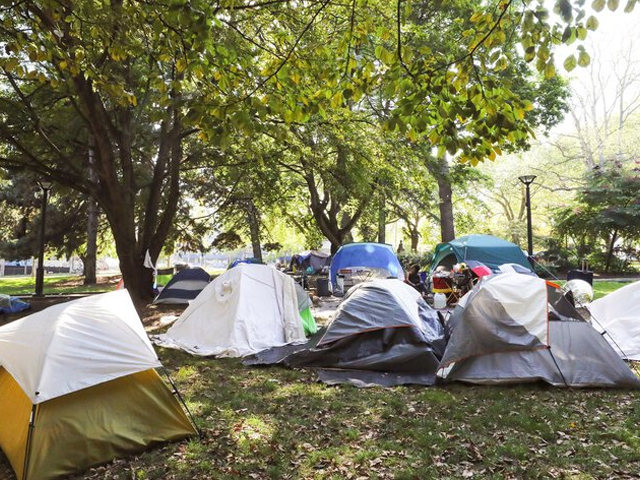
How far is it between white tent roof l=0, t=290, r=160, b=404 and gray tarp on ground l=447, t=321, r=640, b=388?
12.7ft

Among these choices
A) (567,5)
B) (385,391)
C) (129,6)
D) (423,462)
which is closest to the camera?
(567,5)

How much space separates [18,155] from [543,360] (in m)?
12.4

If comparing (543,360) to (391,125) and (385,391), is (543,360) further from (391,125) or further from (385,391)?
(391,125)

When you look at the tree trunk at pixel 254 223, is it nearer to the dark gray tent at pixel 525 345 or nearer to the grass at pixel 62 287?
the grass at pixel 62 287

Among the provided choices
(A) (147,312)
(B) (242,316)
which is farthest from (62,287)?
(B) (242,316)

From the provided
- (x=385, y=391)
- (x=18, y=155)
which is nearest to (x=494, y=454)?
(x=385, y=391)

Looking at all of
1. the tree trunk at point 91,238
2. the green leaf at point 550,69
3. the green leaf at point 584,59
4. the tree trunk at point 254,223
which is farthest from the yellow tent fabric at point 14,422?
the tree trunk at point 254,223

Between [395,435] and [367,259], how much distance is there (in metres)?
11.8

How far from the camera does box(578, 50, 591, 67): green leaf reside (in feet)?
10.3

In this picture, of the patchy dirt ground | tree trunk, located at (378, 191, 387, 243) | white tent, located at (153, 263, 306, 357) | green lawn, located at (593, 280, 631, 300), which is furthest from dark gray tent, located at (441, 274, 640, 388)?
tree trunk, located at (378, 191, 387, 243)

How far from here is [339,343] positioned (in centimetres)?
695

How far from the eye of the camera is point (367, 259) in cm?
1633

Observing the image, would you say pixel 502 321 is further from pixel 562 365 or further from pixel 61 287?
pixel 61 287

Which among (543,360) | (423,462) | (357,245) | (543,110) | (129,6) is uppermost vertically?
(543,110)
